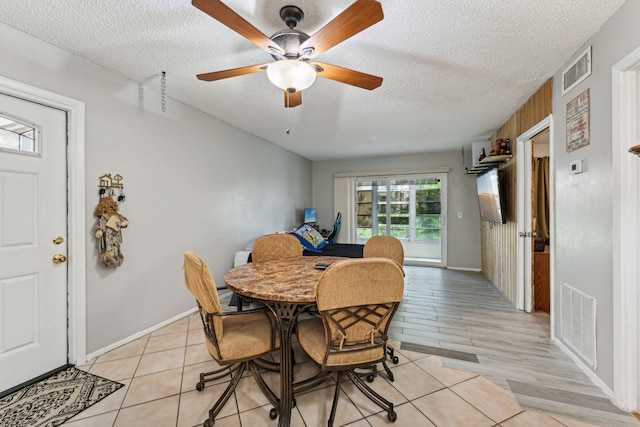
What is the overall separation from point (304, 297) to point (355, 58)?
6.08ft

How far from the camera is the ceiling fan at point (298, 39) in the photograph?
1.22 meters

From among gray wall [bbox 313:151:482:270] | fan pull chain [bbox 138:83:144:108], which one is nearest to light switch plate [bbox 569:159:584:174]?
gray wall [bbox 313:151:482:270]

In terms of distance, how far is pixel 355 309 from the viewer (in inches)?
53.9

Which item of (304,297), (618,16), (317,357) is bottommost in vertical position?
(317,357)

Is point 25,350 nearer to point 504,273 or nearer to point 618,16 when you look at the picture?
point 618,16

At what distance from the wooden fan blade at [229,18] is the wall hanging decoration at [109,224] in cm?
179

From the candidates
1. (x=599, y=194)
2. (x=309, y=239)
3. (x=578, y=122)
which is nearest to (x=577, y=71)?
(x=578, y=122)

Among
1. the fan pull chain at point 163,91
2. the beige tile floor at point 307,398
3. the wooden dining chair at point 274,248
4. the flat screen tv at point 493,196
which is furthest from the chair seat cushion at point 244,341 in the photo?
the flat screen tv at point 493,196

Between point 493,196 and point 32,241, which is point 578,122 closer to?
point 493,196

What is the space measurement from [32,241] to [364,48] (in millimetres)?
2759

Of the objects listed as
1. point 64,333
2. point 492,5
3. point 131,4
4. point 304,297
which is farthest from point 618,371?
point 64,333

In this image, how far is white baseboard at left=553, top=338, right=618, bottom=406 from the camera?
1712 mm

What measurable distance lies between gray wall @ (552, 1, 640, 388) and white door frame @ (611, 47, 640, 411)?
0.21 ft

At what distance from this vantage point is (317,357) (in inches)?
56.6
